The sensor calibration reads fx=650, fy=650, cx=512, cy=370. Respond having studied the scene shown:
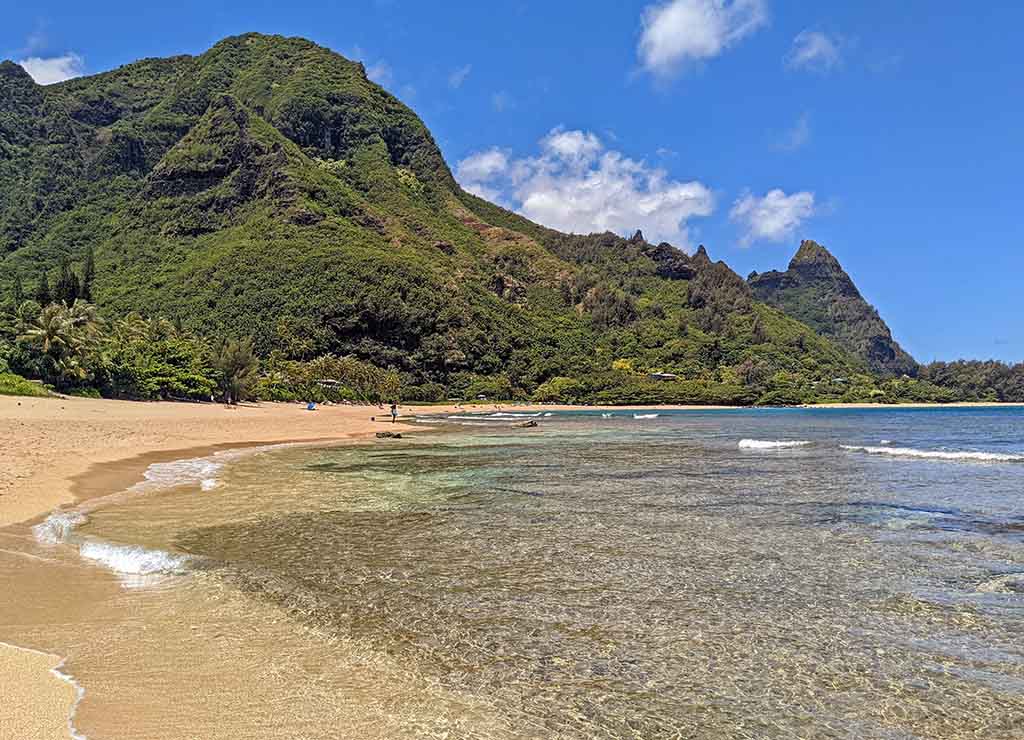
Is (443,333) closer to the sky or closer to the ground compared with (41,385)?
closer to the sky

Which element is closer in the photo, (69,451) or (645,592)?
(645,592)

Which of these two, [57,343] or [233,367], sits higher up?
[57,343]

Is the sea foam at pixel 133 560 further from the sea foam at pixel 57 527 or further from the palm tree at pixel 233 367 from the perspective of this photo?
the palm tree at pixel 233 367

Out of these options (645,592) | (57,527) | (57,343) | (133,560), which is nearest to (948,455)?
(645,592)

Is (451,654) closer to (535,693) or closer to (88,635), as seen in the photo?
(535,693)

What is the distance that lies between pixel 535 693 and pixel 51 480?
61.5 feet

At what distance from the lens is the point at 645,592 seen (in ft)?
34.2

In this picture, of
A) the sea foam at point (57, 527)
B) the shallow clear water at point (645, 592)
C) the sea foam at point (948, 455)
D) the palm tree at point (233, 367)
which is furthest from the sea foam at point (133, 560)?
the palm tree at point (233, 367)

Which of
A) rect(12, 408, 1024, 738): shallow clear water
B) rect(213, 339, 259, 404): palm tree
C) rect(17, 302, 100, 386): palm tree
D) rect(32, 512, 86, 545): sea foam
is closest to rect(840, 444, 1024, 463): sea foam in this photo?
rect(12, 408, 1024, 738): shallow clear water

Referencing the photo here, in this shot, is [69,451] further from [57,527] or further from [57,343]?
[57,343]

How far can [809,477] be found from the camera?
25.5 m

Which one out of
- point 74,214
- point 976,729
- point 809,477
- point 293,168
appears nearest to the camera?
point 976,729

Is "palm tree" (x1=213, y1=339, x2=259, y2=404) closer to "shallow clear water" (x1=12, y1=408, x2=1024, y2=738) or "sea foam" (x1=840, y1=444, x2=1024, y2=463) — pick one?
"shallow clear water" (x1=12, y1=408, x2=1024, y2=738)

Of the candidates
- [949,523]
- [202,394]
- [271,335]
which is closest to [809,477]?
[949,523]
